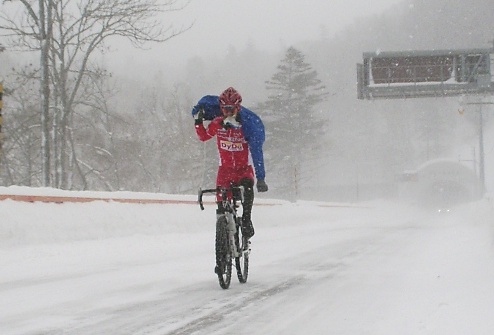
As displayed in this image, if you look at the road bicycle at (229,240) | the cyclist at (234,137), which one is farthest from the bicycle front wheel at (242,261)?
the cyclist at (234,137)

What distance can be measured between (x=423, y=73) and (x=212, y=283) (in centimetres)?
2599

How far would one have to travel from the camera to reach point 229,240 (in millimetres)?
5973

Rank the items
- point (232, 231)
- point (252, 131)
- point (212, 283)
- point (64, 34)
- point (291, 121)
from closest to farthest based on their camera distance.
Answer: point (212, 283)
point (232, 231)
point (252, 131)
point (64, 34)
point (291, 121)

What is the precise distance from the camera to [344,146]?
127m

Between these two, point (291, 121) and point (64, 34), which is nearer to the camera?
point (64, 34)

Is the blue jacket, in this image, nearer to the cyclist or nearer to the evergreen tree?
the cyclist

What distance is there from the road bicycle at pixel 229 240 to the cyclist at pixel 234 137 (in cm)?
7

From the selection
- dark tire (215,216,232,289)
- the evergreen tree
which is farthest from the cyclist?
the evergreen tree

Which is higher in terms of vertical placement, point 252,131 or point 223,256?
point 252,131

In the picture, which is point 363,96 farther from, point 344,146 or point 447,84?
point 344,146

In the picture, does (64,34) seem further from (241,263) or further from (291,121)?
(291,121)

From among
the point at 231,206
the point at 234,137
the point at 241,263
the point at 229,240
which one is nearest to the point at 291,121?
the point at 234,137

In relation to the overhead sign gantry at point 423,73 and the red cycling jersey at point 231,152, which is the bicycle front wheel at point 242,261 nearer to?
the red cycling jersey at point 231,152

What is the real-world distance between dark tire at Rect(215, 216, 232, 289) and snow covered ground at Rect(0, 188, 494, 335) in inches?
4.8
